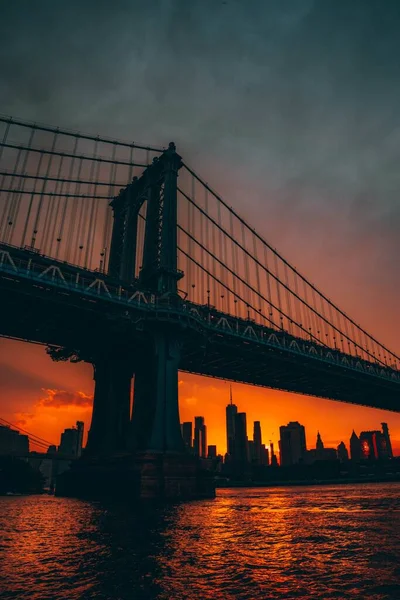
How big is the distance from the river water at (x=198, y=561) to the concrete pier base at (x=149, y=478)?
1582 centimetres

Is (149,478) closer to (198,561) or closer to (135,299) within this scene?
(135,299)

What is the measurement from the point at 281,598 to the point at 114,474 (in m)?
37.3

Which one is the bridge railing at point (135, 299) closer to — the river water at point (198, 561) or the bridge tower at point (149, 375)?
the bridge tower at point (149, 375)

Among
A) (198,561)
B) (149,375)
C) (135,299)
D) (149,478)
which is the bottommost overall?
(198,561)

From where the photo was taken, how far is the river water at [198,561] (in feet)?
34.1

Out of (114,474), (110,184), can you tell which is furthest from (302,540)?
(110,184)

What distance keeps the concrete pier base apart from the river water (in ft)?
51.9

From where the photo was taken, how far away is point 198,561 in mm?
13742

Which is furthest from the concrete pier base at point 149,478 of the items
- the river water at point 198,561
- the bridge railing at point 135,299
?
the river water at point 198,561

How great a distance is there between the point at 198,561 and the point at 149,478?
27.2 metres

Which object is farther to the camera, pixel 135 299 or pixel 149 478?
pixel 135 299

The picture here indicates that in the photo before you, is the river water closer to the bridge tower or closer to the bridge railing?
the bridge tower

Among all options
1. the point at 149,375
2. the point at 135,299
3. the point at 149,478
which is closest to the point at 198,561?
the point at 149,478

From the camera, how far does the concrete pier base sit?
3916 centimetres
